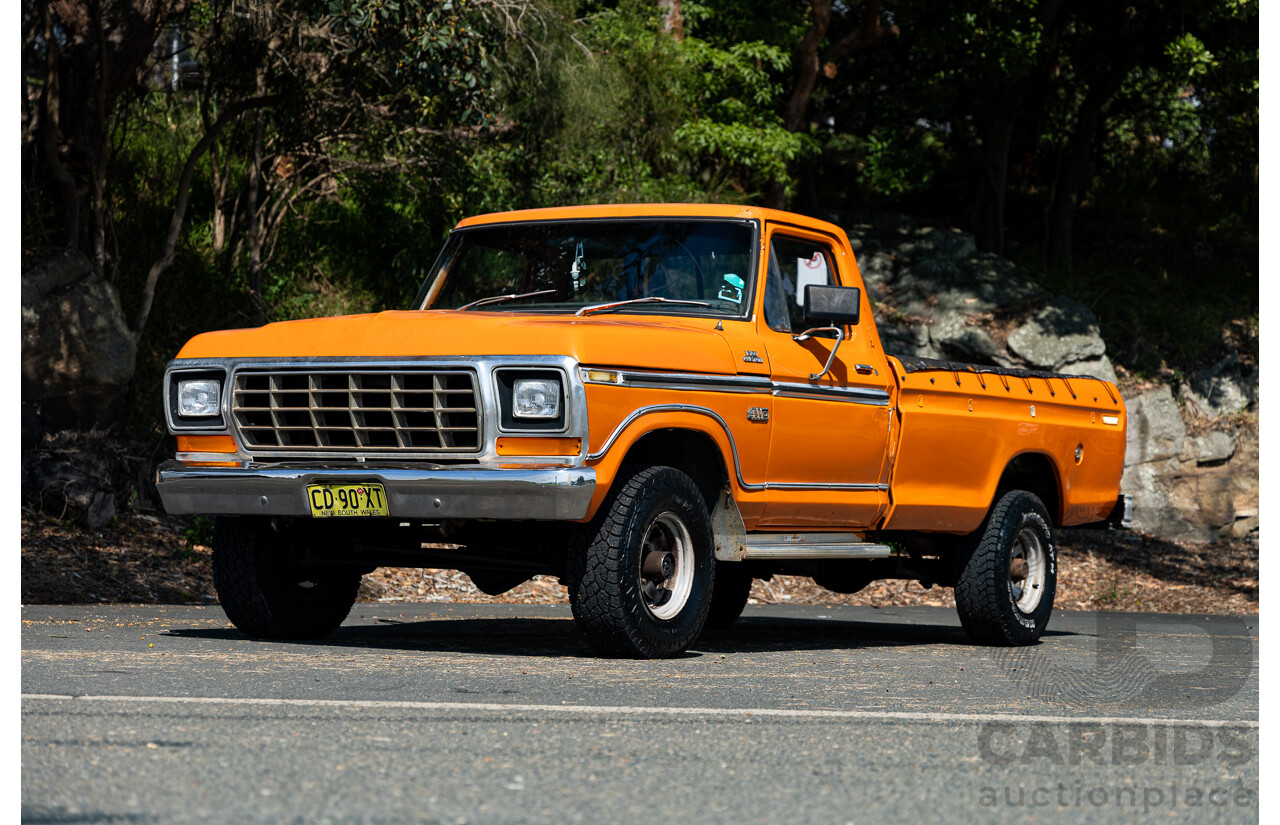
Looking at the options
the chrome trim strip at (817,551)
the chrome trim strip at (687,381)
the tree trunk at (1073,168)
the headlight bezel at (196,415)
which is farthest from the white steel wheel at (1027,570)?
the tree trunk at (1073,168)

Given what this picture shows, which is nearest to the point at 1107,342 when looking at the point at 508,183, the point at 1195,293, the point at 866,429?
the point at 1195,293

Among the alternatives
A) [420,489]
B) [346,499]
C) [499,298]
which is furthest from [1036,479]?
[346,499]

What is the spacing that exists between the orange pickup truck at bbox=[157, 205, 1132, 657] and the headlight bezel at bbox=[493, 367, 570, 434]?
0.01m

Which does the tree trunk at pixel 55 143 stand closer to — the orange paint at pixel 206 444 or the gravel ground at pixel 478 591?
the gravel ground at pixel 478 591

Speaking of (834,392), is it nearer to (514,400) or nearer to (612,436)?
(612,436)

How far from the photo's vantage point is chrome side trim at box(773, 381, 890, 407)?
25.7 ft

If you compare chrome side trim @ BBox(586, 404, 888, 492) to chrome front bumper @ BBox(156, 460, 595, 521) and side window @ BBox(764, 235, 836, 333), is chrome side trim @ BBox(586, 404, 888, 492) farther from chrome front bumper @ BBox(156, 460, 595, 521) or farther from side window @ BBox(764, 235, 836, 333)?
side window @ BBox(764, 235, 836, 333)

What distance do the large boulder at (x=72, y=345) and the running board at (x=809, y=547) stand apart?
833 centimetres

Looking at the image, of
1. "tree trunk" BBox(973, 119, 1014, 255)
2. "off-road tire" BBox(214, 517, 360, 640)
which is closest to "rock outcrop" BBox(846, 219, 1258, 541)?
"tree trunk" BBox(973, 119, 1014, 255)

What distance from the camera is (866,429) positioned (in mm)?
8398

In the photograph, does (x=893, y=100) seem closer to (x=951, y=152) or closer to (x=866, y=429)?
(x=951, y=152)

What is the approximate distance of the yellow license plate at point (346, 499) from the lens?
268 inches

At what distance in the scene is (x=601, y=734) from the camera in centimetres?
487

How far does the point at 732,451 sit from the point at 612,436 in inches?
36.8
